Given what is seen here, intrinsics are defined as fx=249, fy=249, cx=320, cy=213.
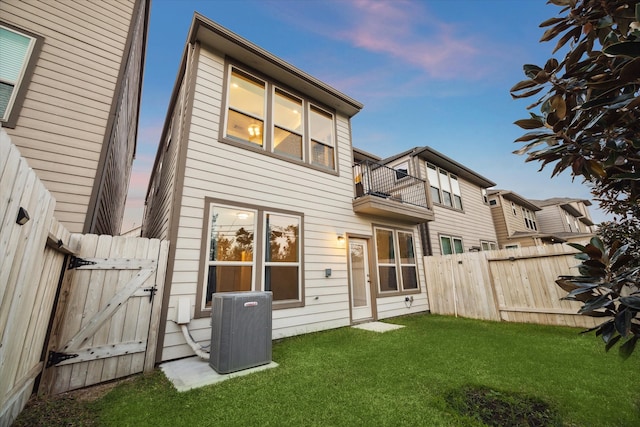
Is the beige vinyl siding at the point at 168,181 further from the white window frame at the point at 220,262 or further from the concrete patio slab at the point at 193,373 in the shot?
the concrete patio slab at the point at 193,373

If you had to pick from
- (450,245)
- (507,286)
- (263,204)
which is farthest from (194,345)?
(450,245)

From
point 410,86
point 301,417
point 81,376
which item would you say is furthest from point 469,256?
point 410,86

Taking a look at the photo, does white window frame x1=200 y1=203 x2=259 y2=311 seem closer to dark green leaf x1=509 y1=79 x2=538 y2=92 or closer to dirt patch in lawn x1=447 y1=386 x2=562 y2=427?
dirt patch in lawn x1=447 y1=386 x2=562 y2=427

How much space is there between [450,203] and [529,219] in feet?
33.7

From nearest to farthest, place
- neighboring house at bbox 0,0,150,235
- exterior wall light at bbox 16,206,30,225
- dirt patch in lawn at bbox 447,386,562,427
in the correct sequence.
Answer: exterior wall light at bbox 16,206,30,225 < dirt patch in lawn at bbox 447,386,562,427 < neighboring house at bbox 0,0,150,235

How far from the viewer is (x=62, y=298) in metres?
3.11

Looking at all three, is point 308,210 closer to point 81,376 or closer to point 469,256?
point 81,376

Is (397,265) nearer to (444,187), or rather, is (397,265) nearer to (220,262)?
(220,262)

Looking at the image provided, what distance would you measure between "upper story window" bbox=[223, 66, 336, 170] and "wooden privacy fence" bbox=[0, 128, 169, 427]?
304cm

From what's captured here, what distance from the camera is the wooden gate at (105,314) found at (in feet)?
9.90

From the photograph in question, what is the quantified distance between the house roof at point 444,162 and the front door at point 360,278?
5668 mm

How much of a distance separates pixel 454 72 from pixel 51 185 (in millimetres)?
15028

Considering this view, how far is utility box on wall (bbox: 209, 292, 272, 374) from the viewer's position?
335cm

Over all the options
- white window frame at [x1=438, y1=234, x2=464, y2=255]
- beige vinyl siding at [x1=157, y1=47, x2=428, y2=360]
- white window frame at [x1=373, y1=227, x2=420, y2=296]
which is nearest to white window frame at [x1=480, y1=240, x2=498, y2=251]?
white window frame at [x1=438, y1=234, x2=464, y2=255]
